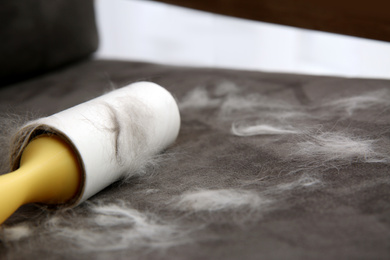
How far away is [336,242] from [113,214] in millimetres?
277

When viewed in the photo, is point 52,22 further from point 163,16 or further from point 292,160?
point 163,16

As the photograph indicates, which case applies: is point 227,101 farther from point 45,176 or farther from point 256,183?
point 45,176

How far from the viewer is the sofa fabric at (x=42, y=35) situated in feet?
3.62

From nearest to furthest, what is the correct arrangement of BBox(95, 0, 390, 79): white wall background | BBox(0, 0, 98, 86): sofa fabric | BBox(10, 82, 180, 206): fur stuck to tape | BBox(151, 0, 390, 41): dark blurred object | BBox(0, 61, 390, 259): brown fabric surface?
1. BBox(0, 61, 390, 259): brown fabric surface
2. BBox(10, 82, 180, 206): fur stuck to tape
3. BBox(0, 0, 98, 86): sofa fabric
4. BBox(151, 0, 390, 41): dark blurred object
5. BBox(95, 0, 390, 79): white wall background

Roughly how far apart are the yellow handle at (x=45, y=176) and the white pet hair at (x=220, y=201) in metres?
0.14

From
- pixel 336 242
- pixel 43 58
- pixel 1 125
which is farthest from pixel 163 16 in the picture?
pixel 336 242

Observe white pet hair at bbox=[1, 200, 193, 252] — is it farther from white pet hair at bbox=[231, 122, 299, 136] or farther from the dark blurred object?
the dark blurred object

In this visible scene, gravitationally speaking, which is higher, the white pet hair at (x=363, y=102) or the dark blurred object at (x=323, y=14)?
the dark blurred object at (x=323, y=14)

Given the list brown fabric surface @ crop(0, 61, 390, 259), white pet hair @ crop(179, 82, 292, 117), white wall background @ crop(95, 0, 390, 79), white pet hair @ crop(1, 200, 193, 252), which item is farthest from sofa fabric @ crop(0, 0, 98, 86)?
white pet hair @ crop(1, 200, 193, 252)

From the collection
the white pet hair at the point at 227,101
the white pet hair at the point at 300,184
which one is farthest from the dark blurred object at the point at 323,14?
the white pet hair at the point at 300,184

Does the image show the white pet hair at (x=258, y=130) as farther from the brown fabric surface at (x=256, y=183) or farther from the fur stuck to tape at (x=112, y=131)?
the fur stuck to tape at (x=112, y=131)

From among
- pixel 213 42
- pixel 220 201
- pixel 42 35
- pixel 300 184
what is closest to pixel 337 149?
pixel 300 184

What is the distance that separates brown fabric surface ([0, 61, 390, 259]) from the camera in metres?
0.51

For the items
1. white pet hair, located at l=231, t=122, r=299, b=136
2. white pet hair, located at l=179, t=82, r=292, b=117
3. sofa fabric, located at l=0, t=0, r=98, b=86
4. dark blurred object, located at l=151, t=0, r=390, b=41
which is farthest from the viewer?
dark blurred object, located at l=151, t=0, r=390, b=41
